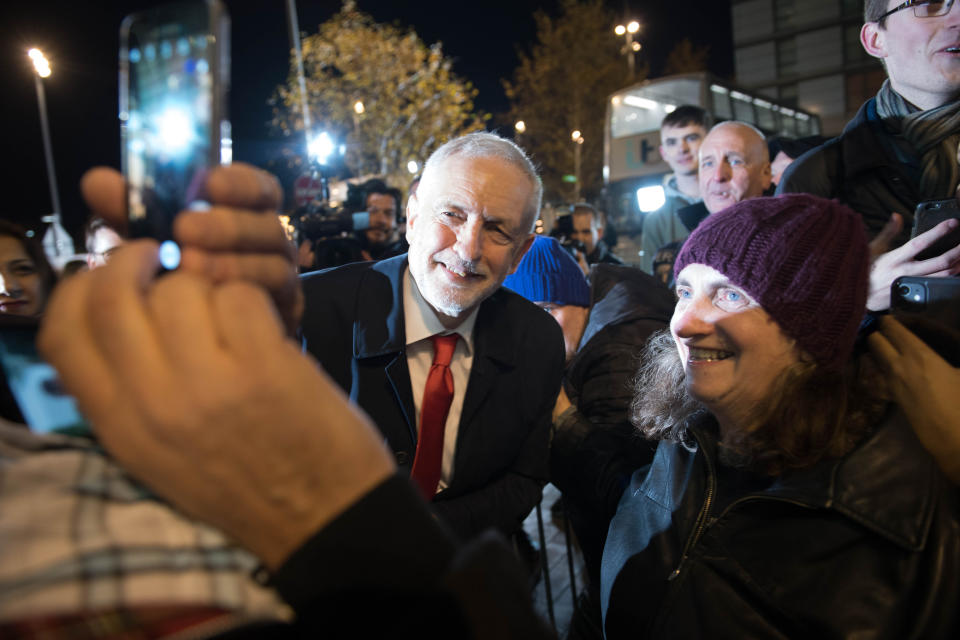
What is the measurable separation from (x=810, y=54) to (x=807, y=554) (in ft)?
149

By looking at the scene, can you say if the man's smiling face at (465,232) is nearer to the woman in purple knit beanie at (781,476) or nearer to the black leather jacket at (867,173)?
the woman in purple knit beanie at (781,476)

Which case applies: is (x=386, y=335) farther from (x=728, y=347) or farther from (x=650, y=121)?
(x=650, y=121)

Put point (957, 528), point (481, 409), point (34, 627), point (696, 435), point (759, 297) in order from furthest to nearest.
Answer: point (481, 409)
point (696, 435)
point (759, 297)
point (957, 528)
point (34, 627)

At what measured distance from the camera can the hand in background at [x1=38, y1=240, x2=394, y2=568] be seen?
511mm

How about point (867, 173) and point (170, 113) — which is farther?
point (867, 173)

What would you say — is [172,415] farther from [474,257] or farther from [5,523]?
[474,257]

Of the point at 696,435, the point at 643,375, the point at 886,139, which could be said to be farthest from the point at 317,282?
the point at 886,139

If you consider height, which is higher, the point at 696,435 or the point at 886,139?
the point at 886,139

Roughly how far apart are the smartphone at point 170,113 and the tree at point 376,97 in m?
30.9

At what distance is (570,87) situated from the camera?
111 ft

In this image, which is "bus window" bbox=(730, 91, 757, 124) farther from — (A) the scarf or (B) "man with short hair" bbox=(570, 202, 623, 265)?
(A) the scarf

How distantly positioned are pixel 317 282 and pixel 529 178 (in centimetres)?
95

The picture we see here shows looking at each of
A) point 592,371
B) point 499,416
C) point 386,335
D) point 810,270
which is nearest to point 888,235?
point 810,270

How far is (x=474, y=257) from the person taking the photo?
2.10 m
